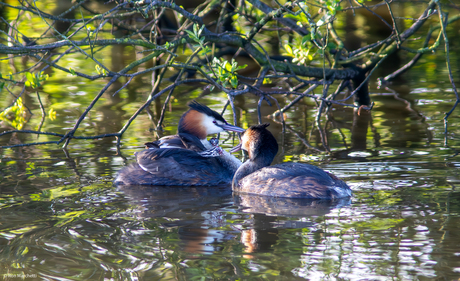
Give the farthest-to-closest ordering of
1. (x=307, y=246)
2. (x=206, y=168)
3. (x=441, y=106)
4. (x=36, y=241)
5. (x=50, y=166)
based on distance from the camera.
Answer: (x=441, y=106)
(x=50, y=166)
(x=206, y=168)
(x=36, y=241)
(x=307, y=246)

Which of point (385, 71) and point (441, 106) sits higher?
point (385, 71)

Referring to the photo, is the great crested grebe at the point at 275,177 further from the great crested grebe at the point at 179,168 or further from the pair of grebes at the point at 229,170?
the great crested grebe at the point at 179,168

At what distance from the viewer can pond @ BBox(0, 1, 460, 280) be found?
3.87m

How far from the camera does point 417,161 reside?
6.31m

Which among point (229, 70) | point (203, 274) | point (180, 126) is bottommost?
point (203, 274)

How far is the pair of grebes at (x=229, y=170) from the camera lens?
5.49 metres

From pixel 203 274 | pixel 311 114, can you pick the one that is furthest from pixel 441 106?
pixel 203 274

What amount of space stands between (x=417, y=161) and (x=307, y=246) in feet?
8.87

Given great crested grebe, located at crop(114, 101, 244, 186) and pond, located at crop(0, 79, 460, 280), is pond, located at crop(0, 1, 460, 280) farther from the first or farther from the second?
great crested grebe, located at crop(114, 101, 244, 186)

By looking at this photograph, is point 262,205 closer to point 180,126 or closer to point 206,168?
point 206,168

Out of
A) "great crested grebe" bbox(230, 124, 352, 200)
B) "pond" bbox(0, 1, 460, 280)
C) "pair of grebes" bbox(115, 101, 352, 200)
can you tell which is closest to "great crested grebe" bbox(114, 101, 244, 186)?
"pair of grebes" bbox(115, 101, 352, 200)

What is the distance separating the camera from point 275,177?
18.4 feet

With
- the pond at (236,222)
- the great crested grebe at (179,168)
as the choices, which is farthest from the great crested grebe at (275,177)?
the great crested grebe at (179,168)

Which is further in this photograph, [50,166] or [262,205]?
[50,166]
